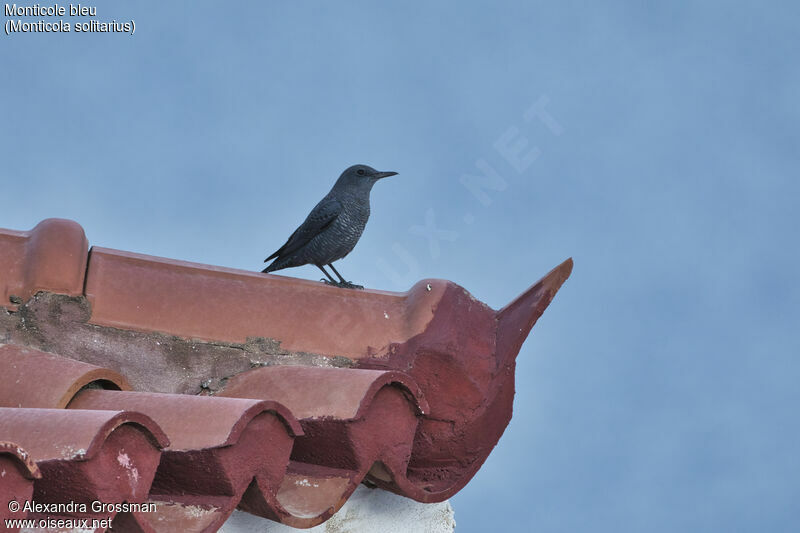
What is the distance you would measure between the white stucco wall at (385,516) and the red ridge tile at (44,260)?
44.0 inches

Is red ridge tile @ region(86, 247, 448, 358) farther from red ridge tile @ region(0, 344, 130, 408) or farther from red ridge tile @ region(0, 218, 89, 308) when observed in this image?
red ridge tile @ region(0, 344, 130, 408)

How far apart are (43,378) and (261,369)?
726mm

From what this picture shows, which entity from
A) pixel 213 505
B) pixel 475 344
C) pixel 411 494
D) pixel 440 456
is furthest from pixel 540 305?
pixel 213 505

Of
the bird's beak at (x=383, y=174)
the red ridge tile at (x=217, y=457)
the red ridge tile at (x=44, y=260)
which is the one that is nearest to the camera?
the red ridge tile at (x=217, y=457)

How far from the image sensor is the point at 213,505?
2215 mm

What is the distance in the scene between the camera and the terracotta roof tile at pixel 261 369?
2277 mm

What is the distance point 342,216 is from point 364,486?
2197 millimetres

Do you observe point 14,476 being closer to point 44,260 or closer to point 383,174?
point 44,260

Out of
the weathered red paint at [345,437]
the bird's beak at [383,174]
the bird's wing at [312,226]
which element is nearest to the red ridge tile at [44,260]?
the weathered red paint at [345,437]

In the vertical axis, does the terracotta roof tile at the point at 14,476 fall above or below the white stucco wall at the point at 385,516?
above

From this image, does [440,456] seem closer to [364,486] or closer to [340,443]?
[364,486]

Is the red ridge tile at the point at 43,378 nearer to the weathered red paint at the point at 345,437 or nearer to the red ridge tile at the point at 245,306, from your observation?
the red ridge tile at the point at 245,306

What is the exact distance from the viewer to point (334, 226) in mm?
4957

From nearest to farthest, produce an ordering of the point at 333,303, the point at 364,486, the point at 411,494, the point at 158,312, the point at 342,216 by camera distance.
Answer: the point at 411,494 → the point at 364,486 → the point at 158,312 → the point at 333,303 → the point at 342,216
